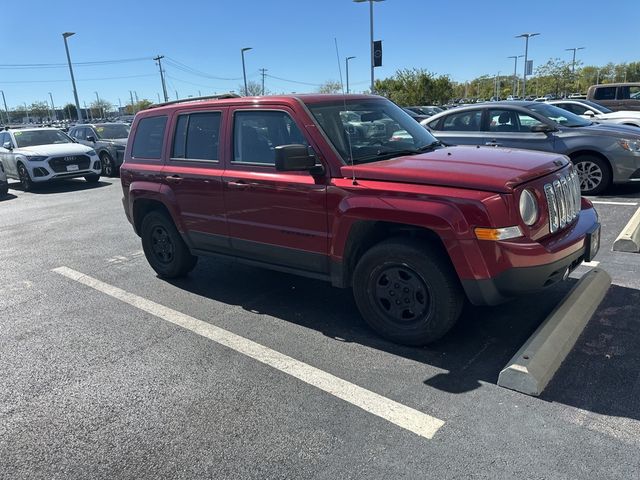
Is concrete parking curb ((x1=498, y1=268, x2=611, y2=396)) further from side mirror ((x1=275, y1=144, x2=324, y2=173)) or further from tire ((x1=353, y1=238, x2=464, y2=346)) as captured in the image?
side mirror ((x1=275, y1=144, x2=324, y2=173))

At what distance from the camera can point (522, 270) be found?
3221 millimetres

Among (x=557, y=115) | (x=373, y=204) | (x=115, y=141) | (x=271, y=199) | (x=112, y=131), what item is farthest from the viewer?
(x=112, y=131)

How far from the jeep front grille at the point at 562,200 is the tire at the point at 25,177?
13856mm

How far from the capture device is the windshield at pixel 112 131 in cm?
1666

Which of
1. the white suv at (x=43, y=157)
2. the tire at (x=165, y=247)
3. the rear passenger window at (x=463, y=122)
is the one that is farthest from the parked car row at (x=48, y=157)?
the rear passenger window at (x=463, y=122)

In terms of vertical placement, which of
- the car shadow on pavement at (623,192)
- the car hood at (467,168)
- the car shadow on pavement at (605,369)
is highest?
the car hood at (467,168)

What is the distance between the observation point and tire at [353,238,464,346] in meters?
3.46

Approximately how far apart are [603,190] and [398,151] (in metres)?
6.18

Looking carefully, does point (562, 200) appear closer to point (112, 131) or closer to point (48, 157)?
point (48, 157)

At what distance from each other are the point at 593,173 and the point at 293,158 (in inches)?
276

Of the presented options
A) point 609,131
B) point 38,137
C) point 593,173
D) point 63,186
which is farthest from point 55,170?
point 609,131

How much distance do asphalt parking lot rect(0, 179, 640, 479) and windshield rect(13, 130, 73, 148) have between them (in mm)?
10938

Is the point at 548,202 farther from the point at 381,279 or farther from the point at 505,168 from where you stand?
the point at 381,279

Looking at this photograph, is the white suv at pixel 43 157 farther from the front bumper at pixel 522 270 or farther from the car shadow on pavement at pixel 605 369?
the car shadow on pavement at pixel 605 369
